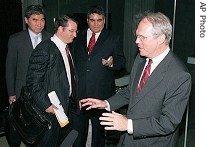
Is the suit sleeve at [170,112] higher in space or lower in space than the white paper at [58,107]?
higher

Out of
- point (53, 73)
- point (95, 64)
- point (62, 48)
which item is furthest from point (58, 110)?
point (95, 64)

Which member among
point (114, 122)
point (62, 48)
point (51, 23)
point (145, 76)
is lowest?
point (114, 122)

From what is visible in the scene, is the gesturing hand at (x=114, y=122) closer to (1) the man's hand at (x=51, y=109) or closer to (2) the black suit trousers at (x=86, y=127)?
(1) the man's hand at (x=51, y=109)

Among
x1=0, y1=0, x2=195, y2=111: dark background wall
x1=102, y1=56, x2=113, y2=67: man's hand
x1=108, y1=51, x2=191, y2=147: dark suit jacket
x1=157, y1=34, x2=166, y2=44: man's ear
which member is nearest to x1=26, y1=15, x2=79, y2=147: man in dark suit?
x1=102, y1=56, x2=113, y2=67: man's hand

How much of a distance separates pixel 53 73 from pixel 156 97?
1.07 meters

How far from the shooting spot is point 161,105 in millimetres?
1694

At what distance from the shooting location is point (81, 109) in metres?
2.97

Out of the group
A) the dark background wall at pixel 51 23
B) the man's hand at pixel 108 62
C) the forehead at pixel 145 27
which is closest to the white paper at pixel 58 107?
the man's hand at pixel 108 62

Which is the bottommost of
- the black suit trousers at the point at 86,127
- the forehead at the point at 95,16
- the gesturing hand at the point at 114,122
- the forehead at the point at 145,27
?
the black suit trousers at the point at 86,127

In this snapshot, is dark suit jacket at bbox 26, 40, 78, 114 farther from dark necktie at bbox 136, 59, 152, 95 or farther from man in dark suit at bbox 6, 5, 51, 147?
dark necktie at bbox 136, 59, 152, 95

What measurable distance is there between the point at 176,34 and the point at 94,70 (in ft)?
5.65

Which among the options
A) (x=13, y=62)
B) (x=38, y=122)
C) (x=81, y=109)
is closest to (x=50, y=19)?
(x=13, y=62)

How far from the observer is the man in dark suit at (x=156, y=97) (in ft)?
5.21

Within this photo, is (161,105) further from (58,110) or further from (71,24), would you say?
(71,24)
